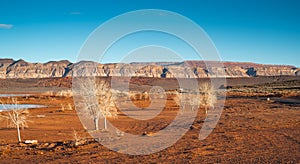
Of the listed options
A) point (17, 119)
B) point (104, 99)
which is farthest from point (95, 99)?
point (17, 119)

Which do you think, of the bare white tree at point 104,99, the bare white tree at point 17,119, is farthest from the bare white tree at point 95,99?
the bare white tree at point 17,119

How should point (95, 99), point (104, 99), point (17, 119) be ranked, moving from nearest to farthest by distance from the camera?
point (17, 119) → point (95, 99) → point (104, 99)

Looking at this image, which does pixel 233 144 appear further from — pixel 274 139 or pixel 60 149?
pixel 60 149

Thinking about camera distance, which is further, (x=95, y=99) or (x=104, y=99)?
(x=104, y=99)

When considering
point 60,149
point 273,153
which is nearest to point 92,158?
point 60,149

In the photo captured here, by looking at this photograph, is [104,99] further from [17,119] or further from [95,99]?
[17,119]

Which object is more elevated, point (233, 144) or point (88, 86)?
point (88, 86)

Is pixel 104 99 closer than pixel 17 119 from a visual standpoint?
No

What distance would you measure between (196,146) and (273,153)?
403 cm

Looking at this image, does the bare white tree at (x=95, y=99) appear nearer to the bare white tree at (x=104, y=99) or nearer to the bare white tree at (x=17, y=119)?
the bare white tree at (x=104, y=99)

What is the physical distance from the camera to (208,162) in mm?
13734

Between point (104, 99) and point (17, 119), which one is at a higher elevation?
point (104, 99)

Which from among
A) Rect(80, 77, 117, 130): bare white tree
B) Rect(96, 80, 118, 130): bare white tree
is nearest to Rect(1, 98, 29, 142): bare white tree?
Rect(80, 77, 117, 130): bare white tree

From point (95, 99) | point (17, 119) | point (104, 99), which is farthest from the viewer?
point (104, 99)
